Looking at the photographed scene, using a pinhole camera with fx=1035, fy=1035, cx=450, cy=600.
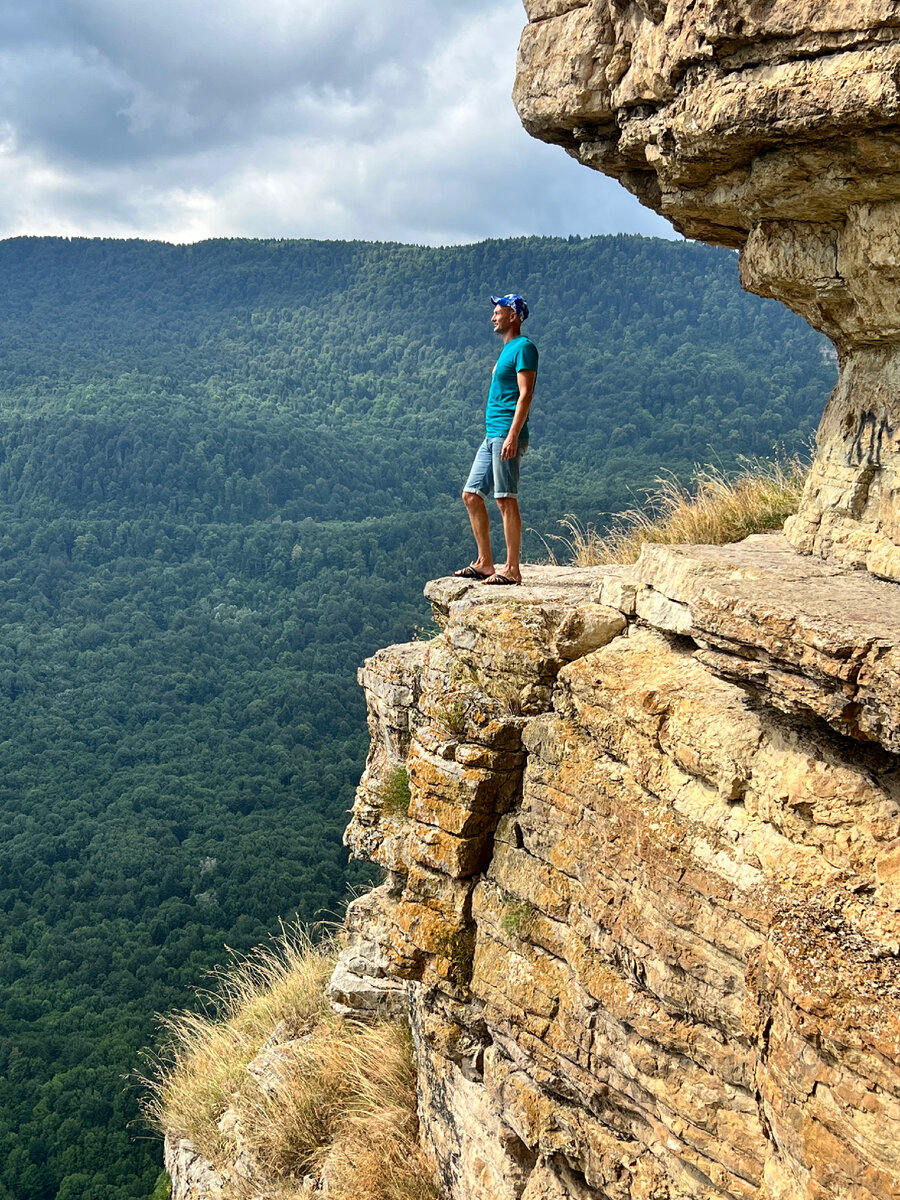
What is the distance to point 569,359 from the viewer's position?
121812 millimetres

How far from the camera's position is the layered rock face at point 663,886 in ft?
12.2

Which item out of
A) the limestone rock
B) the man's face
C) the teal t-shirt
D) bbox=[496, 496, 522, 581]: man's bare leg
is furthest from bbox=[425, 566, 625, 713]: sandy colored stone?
the limestone rock

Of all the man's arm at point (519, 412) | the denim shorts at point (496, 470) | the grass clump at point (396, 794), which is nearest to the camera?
the man's arm at point (519, 412)

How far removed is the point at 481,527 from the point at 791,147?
356 centimetres

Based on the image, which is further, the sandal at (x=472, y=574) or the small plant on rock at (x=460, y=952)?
the sandal at (x=472, y=574)

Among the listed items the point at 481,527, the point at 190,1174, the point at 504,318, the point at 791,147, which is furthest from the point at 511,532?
the point at 190,1174

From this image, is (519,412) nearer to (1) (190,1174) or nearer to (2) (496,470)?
(2) (496,470)

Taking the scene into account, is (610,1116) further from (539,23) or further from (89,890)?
(89,890)

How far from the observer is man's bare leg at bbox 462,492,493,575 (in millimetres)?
7641

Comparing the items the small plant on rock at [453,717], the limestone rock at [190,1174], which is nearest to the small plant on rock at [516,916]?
the small plant on rock at [453,717]

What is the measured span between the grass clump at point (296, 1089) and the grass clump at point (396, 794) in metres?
1.89

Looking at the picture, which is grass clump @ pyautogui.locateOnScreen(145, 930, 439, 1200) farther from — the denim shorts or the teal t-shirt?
the teal t-shirt

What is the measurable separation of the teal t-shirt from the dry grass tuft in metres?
2.85

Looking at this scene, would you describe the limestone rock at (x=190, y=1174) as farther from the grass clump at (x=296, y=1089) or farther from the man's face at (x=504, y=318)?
the man's face at (x=504, y=318)
